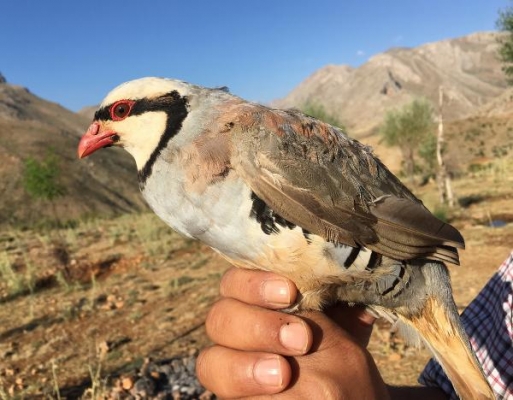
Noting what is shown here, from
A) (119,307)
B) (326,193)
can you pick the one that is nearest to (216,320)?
(326,193)

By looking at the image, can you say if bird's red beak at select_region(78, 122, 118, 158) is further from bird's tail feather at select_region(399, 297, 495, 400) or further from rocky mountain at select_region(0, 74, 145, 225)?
rocky mountain at select_region(0, 74, 145, 225)

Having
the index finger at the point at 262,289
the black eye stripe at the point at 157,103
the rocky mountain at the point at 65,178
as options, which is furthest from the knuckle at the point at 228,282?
the rocky mountain at the point at 65,178

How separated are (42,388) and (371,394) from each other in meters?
6.35

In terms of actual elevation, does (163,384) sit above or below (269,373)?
below

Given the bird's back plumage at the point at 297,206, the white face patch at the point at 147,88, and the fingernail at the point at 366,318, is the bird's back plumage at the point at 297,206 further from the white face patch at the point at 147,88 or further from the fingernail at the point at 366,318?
the fingernail at the point at 366,318

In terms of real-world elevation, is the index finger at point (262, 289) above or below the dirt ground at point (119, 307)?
above

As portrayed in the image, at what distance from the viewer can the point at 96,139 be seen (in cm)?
301

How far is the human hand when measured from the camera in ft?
7.16

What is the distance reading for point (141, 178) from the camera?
2.54 meters

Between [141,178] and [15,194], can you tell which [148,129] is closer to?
[141,178]

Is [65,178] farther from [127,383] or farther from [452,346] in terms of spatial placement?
[452,346]

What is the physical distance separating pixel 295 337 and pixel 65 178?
61.7 meters

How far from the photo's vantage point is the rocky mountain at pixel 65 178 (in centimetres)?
5022

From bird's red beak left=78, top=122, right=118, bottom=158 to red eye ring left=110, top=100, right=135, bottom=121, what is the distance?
0.12 meters
